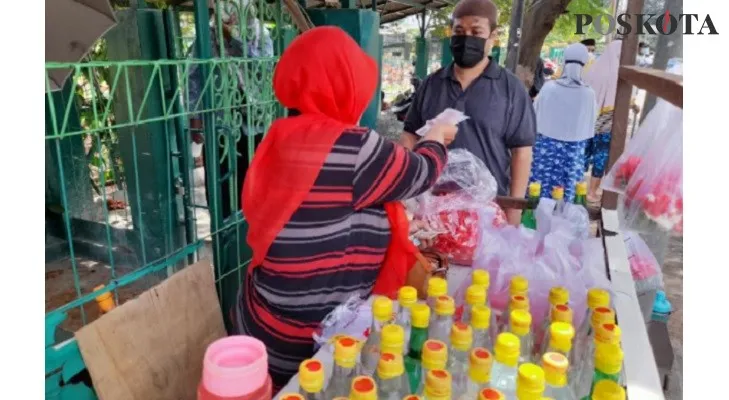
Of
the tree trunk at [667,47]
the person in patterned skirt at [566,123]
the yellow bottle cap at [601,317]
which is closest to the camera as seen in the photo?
the yellow bottle cap at [601,317]

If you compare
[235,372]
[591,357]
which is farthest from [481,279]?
[235,372]

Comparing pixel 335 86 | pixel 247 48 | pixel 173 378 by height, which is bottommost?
pixel 173 378

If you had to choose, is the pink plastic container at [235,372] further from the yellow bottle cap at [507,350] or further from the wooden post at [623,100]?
the wooden post at [623,100]

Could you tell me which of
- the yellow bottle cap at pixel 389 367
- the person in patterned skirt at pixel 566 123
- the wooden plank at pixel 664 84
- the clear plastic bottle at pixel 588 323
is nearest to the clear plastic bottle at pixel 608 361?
the clear plastic bottle at pixel 588 323

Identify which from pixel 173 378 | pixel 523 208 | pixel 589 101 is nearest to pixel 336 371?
pixel 173 378

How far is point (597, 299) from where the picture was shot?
113cm

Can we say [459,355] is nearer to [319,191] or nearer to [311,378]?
[311,378]

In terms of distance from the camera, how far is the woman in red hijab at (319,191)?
131 cm

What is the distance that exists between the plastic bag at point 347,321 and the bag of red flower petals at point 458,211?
32 centimetres

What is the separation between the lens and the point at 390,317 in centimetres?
110

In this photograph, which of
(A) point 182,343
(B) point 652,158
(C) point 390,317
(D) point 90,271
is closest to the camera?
(C) point 390,317

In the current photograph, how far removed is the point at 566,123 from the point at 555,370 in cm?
416

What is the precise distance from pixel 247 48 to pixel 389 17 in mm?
8152

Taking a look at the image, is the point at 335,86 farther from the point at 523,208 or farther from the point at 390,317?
the point at 523,208
